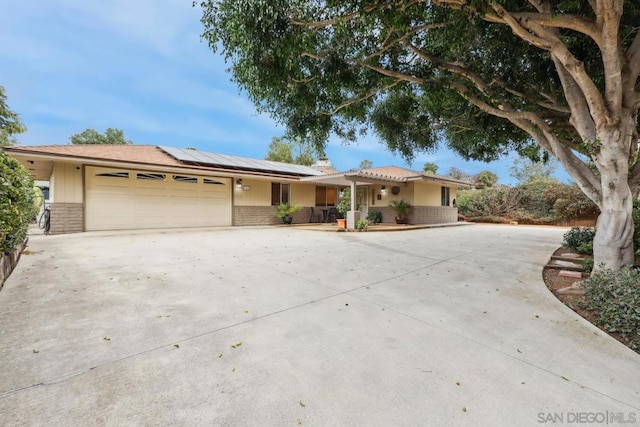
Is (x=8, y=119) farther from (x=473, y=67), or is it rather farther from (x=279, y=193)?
(x=473, y=67)

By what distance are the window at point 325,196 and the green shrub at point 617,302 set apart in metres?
14.2

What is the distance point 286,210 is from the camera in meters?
15.1

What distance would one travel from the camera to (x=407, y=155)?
9078 mm

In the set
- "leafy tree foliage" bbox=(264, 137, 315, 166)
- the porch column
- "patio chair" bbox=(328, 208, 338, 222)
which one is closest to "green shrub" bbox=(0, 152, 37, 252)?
the porch column

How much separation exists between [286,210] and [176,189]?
541cm

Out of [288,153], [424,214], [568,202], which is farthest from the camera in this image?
[288,153]

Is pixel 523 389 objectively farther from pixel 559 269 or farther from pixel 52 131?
pixel 52 131

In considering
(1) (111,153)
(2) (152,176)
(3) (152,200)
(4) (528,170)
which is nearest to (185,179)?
(2) (152,176)

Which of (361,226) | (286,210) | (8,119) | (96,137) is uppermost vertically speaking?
(96,137)

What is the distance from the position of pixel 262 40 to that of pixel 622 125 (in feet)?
16.8

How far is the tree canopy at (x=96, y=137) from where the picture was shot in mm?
26703

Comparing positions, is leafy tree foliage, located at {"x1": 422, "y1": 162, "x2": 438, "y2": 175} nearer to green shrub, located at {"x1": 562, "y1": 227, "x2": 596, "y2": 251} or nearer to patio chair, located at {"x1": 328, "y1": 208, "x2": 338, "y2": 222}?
patio chair, located at {"x1": 328, "y1": 208, "x2": 338, "y2": 222}

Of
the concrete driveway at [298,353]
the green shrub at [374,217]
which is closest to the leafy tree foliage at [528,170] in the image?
the green shrub at [374,217]

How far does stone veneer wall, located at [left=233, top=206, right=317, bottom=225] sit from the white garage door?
1.57ft
